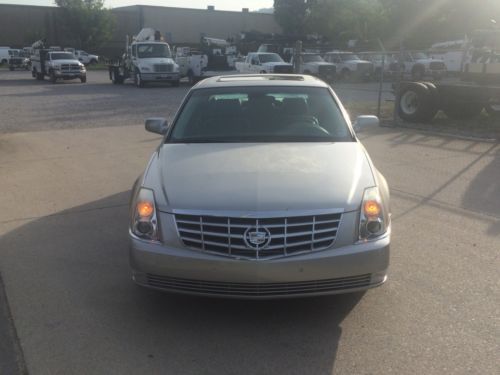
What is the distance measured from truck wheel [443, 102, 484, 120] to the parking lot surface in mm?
7016

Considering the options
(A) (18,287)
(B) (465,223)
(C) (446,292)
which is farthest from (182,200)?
(B) (465,223)

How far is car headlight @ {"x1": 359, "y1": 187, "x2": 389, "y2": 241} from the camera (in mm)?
3898

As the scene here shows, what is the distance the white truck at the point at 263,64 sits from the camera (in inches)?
1114

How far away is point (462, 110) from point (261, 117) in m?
10.9

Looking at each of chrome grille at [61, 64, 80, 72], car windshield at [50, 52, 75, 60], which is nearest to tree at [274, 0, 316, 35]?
car windshield at [50, 52, 75, 60]

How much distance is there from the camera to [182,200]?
3.93m

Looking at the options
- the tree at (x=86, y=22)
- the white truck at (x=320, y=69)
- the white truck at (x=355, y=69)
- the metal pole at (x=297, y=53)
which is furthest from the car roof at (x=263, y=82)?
the tree at (x=86, y=22)

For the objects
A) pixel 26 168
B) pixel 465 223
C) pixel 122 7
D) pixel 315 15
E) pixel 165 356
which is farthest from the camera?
pixel 122 7

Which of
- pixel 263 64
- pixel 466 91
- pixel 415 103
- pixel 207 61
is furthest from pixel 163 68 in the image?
pixel 466 91

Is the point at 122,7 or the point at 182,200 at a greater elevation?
the point at 122,7

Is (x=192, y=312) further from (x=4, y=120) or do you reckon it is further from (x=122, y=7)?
(x=122, y=7)

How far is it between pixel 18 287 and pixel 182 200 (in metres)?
1.77

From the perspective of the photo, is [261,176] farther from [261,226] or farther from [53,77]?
[53,77]

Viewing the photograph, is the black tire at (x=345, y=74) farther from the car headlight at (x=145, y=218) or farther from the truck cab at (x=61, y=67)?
the car headlight at (x=145, y=218)
